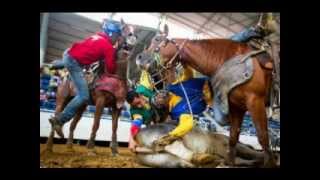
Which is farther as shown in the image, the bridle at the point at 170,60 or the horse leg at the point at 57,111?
the bridle at the point at 170,60

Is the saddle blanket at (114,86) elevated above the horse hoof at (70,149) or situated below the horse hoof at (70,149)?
above

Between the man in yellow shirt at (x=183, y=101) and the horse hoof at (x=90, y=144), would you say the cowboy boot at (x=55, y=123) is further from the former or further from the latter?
the man in yellow shirt at (x=183, y=101)

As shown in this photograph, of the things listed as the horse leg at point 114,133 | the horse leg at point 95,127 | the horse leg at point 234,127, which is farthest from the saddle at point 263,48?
the horse leg at point 95,127

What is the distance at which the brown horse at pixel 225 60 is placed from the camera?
348 cm

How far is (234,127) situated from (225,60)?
1.62ft

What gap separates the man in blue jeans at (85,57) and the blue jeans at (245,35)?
85 cm

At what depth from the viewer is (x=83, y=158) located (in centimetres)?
345

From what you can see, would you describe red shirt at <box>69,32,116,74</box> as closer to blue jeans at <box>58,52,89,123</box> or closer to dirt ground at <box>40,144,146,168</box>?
blue jeans at <box>58,52,89,123</box>

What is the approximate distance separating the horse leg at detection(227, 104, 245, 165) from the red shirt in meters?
0.92

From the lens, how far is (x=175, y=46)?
3551 millimetres

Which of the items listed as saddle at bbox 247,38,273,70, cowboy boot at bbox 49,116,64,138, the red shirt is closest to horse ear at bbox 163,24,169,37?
the red shirt
